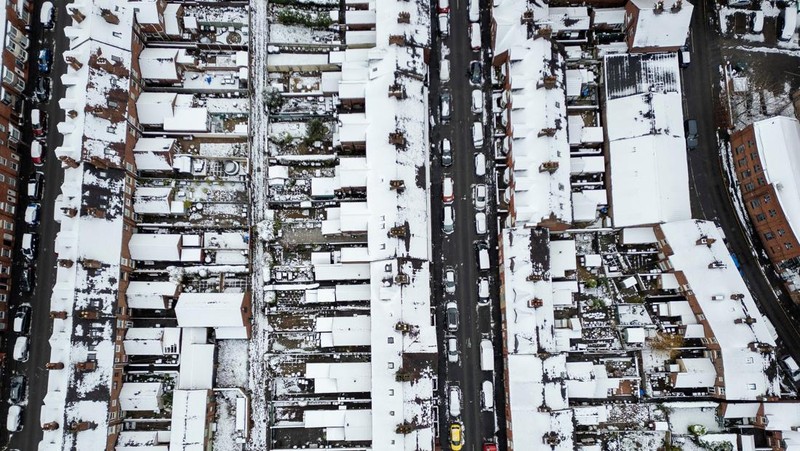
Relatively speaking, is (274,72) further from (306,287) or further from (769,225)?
(769,225)

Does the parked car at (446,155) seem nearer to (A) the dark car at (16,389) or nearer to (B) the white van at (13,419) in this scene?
(A) the dark car at (16,389)

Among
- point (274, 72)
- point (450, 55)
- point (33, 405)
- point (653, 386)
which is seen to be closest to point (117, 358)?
point (33, 405)

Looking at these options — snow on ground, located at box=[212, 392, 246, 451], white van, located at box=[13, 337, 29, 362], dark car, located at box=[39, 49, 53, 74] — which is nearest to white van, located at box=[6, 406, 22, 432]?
white van, located at box=[13, 337, 29, 362]

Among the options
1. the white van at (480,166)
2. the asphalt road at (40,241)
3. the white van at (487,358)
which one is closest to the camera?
the asphalt road at (40,241)

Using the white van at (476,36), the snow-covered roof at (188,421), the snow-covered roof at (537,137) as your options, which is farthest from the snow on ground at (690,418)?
the snow-covered roof at (188,421)

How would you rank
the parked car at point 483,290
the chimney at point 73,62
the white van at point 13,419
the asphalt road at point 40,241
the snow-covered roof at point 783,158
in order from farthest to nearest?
the parked car at point 483,290 < the asphalt road at point 40,241 < the snow-covered roof at point 783,158 < the white van at point 13,419 < the chimney at point 73,62

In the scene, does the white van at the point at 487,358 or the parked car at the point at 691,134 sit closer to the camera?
the white van at the point at 487,358
